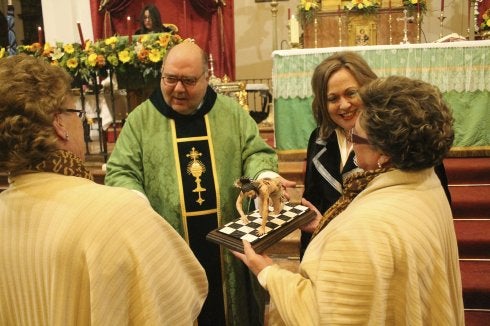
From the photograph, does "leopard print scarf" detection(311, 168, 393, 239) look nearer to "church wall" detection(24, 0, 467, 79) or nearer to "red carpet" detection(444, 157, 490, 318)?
"red carpet" detection(444, 157, 490, 318)

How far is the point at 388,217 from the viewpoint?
1283mm

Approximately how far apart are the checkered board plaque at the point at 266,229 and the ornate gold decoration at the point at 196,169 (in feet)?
1.44

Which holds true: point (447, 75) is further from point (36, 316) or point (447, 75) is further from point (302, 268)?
point (36, 316)

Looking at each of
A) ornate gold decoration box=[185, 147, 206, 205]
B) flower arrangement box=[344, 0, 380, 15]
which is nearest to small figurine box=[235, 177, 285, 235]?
ornate gold decoration box=[185, 147, 206, 205]

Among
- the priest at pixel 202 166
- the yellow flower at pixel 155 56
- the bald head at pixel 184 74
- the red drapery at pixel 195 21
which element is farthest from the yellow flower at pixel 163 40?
the red drapery at pixel 195 21

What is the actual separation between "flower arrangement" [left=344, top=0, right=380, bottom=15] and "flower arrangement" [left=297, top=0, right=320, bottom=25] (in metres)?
0.45

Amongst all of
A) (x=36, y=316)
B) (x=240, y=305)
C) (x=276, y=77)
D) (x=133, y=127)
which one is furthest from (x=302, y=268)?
(x=276, y=77)

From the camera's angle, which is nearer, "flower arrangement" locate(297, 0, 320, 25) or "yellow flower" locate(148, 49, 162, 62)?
"yellow flower" locate(148, 49, 162, 62)

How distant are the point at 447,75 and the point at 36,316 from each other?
475 cm

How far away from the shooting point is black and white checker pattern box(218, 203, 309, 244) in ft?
6.32

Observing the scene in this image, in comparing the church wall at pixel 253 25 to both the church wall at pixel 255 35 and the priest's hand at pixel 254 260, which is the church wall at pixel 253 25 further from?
the priest's hand at pixel 254 260

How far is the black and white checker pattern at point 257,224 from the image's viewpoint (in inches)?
75.8

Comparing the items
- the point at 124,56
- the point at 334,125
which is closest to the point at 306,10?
the point at 124,56

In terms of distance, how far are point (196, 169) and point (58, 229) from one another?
4.42 feet
